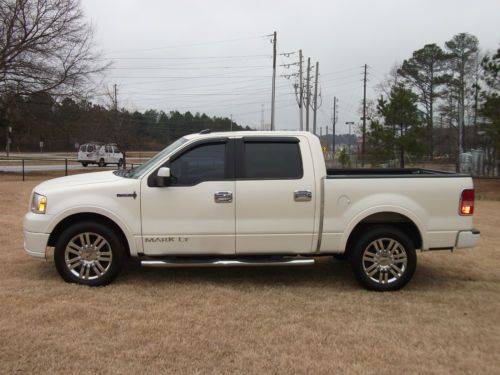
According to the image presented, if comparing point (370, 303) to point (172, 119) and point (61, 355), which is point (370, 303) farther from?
point (172, 119)

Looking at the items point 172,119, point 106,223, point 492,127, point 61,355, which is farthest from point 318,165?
point 172,119

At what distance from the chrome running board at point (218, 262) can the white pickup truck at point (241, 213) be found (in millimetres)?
11

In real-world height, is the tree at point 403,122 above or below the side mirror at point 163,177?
above

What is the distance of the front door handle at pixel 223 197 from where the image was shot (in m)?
5.56

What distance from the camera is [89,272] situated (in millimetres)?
5668

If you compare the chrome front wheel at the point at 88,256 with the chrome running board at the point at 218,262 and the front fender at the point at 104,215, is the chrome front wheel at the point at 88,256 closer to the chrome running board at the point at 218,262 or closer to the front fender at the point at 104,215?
the front fender at the point at 104,215

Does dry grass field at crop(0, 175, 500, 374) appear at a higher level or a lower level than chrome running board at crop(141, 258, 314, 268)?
lower

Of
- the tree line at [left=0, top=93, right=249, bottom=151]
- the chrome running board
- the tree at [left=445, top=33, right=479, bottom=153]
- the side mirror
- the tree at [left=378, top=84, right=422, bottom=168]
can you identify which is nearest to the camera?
the side mirror

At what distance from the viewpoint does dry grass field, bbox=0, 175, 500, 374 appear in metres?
3.86

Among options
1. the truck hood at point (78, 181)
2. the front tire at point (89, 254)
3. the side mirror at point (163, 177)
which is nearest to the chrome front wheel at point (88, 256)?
the front tire at point (89, 254)

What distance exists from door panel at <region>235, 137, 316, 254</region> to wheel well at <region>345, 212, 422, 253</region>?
580 mm

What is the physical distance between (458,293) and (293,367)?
287cm

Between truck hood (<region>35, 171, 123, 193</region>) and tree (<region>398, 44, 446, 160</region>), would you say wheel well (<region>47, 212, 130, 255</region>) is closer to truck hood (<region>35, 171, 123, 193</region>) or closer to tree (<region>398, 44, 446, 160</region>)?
truck hood (<region>35, 171, 123, 193</region>)

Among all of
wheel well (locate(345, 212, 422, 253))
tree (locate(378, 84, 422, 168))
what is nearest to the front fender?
wheel well (locate(345, 212, 422, 253))
